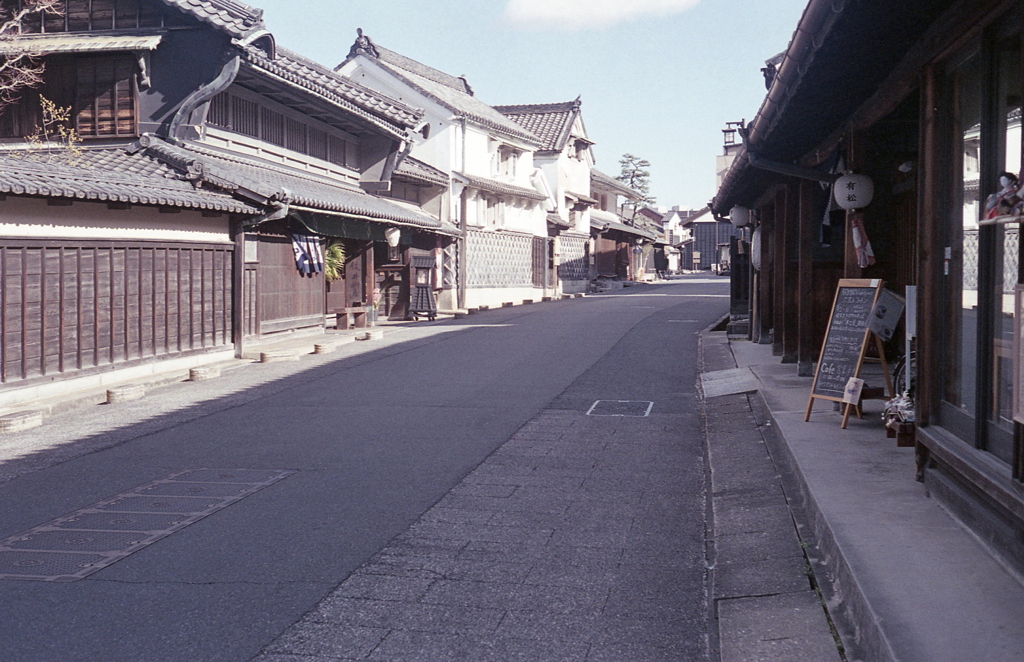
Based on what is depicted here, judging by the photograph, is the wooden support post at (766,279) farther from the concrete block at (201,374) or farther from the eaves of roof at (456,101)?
the eaves of roof at (456,101)

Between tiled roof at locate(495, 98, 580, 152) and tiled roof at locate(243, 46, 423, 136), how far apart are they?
2145 cm

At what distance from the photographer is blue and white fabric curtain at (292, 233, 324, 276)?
70.0 ft

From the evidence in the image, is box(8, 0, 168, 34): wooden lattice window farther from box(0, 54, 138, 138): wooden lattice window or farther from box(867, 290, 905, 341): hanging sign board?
box(867, 290, 905, 341): hanging sign board

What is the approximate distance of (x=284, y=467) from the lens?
8.46m


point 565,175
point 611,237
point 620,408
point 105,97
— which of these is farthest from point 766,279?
point 611,237

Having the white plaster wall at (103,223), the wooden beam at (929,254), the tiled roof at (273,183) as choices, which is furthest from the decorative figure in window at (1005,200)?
the tiled roof at (273,183)

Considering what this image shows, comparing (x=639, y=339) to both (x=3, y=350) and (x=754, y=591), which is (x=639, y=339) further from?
(x=754, y=591)

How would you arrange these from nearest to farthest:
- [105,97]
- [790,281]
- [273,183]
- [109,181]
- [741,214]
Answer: [109,181] < [790,281] < [105,97] < [273,183] < [741,214]

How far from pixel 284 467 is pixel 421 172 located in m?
24.2

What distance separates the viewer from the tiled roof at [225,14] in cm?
1730

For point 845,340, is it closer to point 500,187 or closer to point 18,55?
point 18,55

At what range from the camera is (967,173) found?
216 inches

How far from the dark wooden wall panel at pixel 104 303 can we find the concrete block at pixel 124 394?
29.8 inches

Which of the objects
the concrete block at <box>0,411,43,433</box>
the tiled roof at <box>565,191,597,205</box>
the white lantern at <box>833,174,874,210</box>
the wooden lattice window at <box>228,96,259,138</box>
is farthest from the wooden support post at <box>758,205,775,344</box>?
the tiled roof at <box>565,191,597,205</box>
